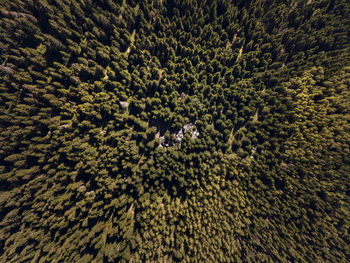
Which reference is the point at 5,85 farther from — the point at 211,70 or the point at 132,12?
the point at 211,70

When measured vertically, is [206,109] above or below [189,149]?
above

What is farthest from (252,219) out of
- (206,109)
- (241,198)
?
(206,109)

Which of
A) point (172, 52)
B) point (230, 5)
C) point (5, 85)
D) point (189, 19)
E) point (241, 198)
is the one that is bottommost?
point (241, 198)

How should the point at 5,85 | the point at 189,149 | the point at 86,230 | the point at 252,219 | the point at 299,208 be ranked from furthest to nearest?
the point at 189,149 < the point at 252,219 < the point at 299,208 < the point at 86,230 < the point at 5,85

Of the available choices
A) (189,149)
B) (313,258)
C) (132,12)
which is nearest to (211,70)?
(189,149)

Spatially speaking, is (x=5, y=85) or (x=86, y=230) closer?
(x=5, y=85)

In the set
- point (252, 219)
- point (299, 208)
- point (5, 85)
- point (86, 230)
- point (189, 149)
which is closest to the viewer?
point (5, 85)
